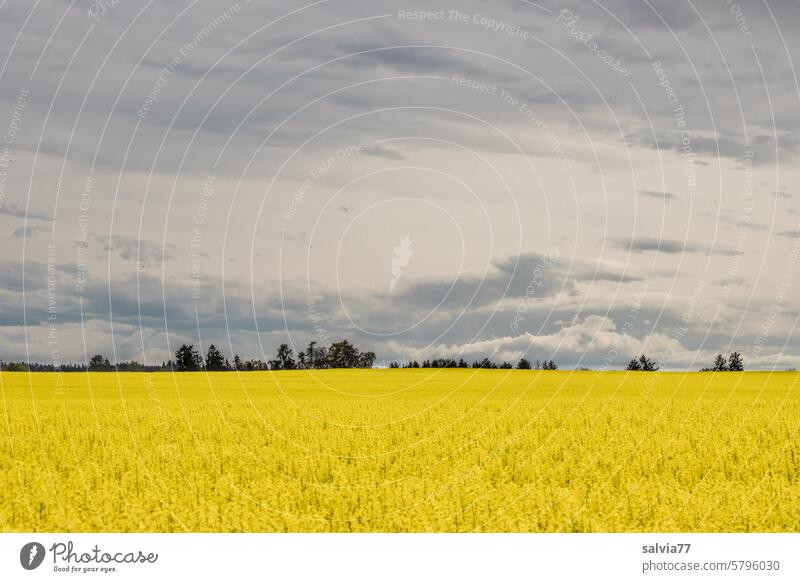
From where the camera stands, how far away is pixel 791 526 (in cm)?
1455

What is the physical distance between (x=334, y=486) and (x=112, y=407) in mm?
23906

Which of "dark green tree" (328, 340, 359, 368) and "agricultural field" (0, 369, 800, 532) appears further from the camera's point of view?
"dark green tree" (328, 340, 359, 368)

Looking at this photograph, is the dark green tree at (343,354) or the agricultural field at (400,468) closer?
the agricultural field at (400,468)

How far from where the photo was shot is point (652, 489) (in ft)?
54.2

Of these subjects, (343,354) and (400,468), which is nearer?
(400,468)

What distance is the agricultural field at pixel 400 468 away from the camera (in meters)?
14.2

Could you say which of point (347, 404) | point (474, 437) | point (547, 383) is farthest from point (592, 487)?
point (547, 383)

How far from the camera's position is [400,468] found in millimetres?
19359

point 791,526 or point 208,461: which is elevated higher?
point 208,461

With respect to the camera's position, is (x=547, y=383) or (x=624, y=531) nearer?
(x=624, y=531)

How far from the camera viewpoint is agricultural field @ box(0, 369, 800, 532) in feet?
46.4

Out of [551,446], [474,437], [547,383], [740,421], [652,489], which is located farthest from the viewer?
[547,383]

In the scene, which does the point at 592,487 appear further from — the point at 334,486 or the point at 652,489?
the point at 334,486
